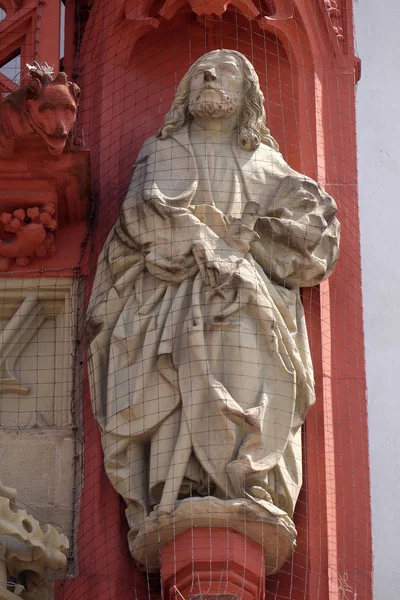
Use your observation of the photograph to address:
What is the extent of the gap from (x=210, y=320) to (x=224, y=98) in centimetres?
92

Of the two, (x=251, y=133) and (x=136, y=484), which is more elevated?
(x=251, y=133)

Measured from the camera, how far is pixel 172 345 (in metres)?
8.12

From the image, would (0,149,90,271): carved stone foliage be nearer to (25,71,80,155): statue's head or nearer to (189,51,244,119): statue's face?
(25,71,80,155): statue's head

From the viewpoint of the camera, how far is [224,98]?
8.66 metres

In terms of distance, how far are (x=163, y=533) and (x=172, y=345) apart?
630mm

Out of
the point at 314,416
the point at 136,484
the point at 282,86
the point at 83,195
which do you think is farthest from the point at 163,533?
the point at 282,86

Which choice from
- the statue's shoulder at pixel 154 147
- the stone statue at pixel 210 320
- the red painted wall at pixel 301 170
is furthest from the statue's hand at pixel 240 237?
the statue's shoulder at pixel 154 147

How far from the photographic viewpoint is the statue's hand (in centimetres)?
832

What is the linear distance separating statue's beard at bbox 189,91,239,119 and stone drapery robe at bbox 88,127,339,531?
95 millimetres

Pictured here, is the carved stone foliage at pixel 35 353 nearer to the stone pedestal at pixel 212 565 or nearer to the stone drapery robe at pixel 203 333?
the stone drapery robe at pixel 203 333

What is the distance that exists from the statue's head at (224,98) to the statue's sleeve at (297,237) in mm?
256

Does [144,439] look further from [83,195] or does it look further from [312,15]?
[312,15]

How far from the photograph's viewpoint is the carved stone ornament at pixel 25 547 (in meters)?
7.80

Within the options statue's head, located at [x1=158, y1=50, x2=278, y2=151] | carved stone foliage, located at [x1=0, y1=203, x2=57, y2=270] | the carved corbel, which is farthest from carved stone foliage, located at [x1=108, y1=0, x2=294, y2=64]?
carved stone foliage, located at [x1=0, y1=203, x2=57, y2=270]
